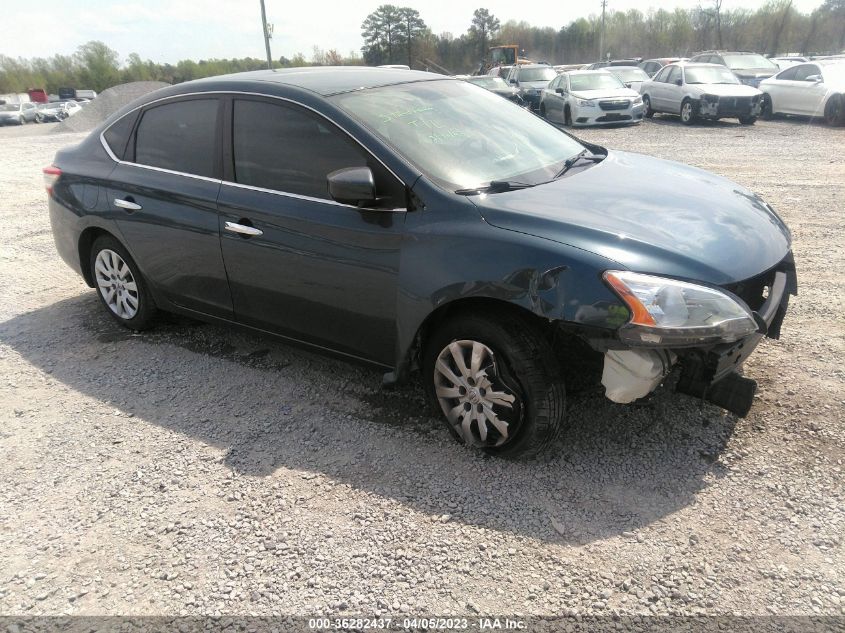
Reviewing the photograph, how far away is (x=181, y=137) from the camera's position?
13.7ft

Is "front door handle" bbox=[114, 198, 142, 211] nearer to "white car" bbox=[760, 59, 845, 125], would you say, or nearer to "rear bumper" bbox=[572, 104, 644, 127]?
"rear bumper" bbox=[572, 104, 644, 127]

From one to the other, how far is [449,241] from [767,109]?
17.8m

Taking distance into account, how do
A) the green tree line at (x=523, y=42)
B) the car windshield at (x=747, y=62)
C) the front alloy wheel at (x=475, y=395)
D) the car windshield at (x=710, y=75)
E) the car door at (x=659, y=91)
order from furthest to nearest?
1. the green tree line at (x=523, y=42)
2. the car windshield at (x=747, y=62)
3. the car door at (x=659, y=91)
4. the car windshield at (x=710, y=75)
5. the front alloy wheel at (x=475, y=395)

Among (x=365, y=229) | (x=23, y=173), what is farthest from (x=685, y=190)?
(x=23, y=173)

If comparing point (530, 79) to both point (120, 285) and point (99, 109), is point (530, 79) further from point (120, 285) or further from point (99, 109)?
point (120, 285)

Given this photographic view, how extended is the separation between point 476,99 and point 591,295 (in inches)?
78.9

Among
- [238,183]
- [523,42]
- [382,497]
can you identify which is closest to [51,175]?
[238,183]

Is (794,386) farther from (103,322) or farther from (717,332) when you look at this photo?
(103,322)

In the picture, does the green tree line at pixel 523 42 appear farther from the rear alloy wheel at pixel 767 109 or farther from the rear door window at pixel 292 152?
the rear door window at pixel 292 152

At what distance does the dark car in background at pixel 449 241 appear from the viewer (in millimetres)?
2758

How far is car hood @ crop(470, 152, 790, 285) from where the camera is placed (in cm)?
280

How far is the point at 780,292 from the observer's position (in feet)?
10.4

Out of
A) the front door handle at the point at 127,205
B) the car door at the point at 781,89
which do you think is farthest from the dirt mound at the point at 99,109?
the front door handle at the point at 127,205

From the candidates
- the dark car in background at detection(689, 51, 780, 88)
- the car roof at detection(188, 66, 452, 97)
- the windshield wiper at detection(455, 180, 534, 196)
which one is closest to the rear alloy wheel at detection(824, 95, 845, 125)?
the dark car in background at detection(689, 51, 780, 88)
